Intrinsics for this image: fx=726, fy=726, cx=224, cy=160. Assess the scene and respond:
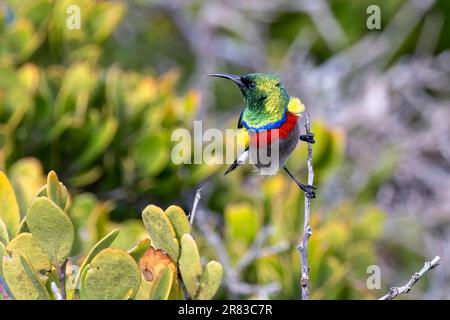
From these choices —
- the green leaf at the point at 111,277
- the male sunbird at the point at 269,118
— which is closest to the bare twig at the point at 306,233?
the male sunbird at the point at 269,118

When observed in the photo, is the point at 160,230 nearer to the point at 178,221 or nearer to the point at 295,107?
the point at 178,221

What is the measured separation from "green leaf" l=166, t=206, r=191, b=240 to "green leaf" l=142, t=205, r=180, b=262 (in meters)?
0.02

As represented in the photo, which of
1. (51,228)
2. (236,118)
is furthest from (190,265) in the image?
(236,118)

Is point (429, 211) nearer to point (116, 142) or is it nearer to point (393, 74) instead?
point (393, 74)

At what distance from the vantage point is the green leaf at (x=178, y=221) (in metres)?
1.33

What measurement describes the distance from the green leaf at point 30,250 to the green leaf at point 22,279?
0.02 m

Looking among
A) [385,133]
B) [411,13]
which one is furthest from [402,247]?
[411,13]

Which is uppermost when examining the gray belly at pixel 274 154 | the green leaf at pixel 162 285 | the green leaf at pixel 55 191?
the gray belly at pixel 274 154

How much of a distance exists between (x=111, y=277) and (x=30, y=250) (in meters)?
0.17

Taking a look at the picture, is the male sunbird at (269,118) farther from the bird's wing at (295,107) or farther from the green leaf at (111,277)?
the green leaf at (111,277)

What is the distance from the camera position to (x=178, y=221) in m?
1.34

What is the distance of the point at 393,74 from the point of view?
4.01 metres

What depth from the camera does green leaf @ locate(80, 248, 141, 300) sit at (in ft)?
4.10

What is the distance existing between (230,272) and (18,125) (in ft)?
3.12
